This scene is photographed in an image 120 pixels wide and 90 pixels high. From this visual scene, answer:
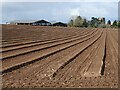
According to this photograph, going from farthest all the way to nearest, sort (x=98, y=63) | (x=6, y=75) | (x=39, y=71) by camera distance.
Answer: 1. (x=98, y=63)
2. (x=39, y=71)
3. (x=6, y=75)

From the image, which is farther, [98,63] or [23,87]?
[98,63]

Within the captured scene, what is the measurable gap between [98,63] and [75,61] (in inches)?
45.6

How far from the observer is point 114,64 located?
13.6 metres

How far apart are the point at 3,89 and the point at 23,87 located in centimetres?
61

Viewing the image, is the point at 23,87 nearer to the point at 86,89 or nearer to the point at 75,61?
the point at 86,89

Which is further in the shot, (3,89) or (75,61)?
(75,61)

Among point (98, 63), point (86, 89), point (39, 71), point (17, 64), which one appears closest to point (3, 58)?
point (17, 64)

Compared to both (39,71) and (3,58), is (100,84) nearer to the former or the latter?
(39,71)

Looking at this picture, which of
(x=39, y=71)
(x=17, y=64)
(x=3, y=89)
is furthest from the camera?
(x=17, y=64)

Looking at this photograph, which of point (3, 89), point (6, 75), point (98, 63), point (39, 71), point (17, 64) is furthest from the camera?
point (98, 63)

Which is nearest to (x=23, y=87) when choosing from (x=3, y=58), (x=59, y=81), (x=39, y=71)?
(x=59, y=81)

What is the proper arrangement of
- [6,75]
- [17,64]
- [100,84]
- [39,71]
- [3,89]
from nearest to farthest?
[3,89] < [100,84] < [6,75] < [39,71] < [17,64]

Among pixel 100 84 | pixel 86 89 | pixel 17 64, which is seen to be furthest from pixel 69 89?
pixel 17 64

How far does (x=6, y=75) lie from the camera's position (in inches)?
410
